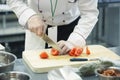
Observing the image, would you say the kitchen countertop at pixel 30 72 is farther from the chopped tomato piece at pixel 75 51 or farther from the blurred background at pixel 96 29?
the blurred background at pixel 96 29

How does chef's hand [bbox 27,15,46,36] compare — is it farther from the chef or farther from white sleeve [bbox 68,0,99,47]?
white sleeve [bbox 68,0,99,47]

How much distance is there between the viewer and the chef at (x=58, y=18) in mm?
1441

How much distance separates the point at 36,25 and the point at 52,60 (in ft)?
0.62

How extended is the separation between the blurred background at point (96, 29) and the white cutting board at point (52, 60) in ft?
2.63

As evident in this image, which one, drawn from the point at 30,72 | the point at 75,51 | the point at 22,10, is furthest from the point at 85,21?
the point at 30,72

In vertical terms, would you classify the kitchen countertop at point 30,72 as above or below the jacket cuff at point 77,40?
below

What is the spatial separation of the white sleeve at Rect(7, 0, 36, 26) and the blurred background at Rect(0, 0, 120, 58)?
0.67m

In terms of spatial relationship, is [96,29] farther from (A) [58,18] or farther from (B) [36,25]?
(B) [36,25]

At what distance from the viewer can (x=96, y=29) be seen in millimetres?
3969

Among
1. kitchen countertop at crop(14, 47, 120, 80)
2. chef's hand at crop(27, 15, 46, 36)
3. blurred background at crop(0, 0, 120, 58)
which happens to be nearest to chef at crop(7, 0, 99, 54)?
chef's hand at crop(27, 15, 46, 36)

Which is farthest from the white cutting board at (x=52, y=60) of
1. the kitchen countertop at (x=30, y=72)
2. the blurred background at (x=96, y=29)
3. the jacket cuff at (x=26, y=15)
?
the blurred background at (x=96, y=29)

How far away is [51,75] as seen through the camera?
1111mm

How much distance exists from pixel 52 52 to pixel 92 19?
0.30 meters

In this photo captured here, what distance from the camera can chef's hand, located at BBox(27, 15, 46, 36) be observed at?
139 centimetres
